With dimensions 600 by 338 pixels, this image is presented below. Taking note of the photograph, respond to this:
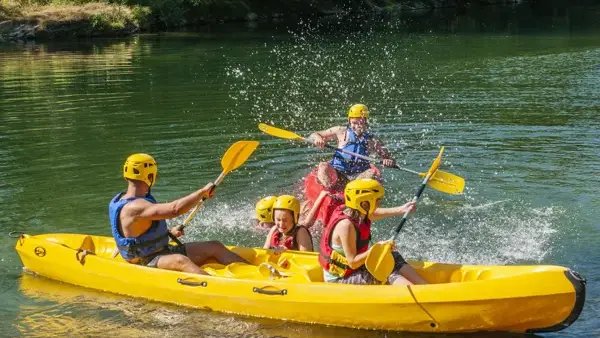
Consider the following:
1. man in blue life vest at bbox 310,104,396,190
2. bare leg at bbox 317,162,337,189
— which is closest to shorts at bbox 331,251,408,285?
bare leg at bbox 317,162,337,189

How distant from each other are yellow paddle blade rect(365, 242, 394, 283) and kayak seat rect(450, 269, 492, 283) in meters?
0.84

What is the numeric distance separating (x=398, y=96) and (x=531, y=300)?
1250cm

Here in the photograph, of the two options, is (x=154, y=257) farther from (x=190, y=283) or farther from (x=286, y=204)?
(x=286, y=204)

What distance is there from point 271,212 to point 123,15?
104 feet

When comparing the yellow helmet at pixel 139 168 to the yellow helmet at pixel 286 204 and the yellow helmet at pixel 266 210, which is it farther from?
the yellow helmet at pixel 266 210

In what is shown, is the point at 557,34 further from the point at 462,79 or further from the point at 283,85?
the point at 283,85

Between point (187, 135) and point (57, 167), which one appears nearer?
point (57, 167)

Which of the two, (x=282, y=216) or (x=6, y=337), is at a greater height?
(x=282, y=216)

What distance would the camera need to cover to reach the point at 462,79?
21125mm

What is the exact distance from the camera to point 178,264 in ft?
26.5

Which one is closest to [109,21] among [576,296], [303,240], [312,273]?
[303,240]

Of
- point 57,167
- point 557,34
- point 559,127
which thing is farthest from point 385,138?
point 557,34

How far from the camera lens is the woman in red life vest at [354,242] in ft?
23.2

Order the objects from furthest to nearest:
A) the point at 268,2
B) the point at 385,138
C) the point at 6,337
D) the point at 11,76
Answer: the point at 268,2 → the point at 11,76 → the point at 385,138 → the point at 6,337
